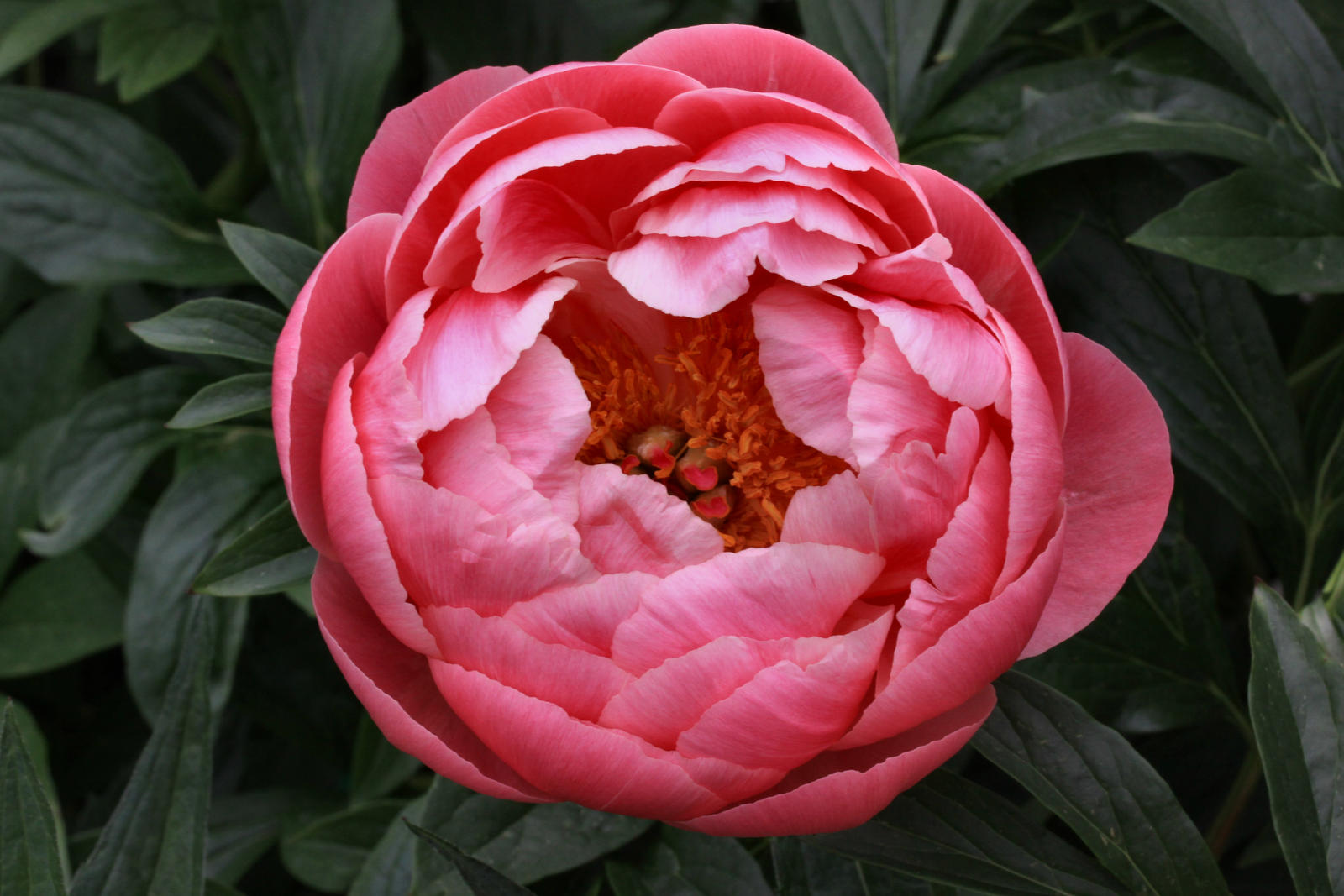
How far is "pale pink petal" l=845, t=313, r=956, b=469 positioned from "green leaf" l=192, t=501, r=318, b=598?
351 millimetres

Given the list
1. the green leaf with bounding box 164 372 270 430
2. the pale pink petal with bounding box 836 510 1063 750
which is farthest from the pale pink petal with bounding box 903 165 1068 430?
the green leaf with bounding box 164 372 270 430

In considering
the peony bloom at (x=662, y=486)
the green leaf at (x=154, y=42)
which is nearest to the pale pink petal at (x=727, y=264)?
the peony bloom at (x=662, y=486)

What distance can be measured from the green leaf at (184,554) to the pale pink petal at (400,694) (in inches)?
10.8

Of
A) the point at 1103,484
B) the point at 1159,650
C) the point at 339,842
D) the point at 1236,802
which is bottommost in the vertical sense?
the point at 339,842

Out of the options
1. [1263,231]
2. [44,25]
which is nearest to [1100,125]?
[1263,231]

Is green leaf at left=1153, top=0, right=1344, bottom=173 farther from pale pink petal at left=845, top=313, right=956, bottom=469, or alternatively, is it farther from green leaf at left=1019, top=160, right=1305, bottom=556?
pale pink petal at left=845, top=313, right=956, bottom=469

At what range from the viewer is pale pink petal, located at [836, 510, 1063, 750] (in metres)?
0.58

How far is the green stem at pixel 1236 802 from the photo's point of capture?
90cm

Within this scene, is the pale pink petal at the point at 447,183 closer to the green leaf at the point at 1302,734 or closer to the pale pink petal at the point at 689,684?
the pale pink petal at the point at 689,684

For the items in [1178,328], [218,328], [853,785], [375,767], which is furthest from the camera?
[375,767]

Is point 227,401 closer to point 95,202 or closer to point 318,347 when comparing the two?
point 318,347

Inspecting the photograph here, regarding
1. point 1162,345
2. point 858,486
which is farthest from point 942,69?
point 858,486

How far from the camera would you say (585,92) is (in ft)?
2.23

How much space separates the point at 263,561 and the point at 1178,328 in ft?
2.23
